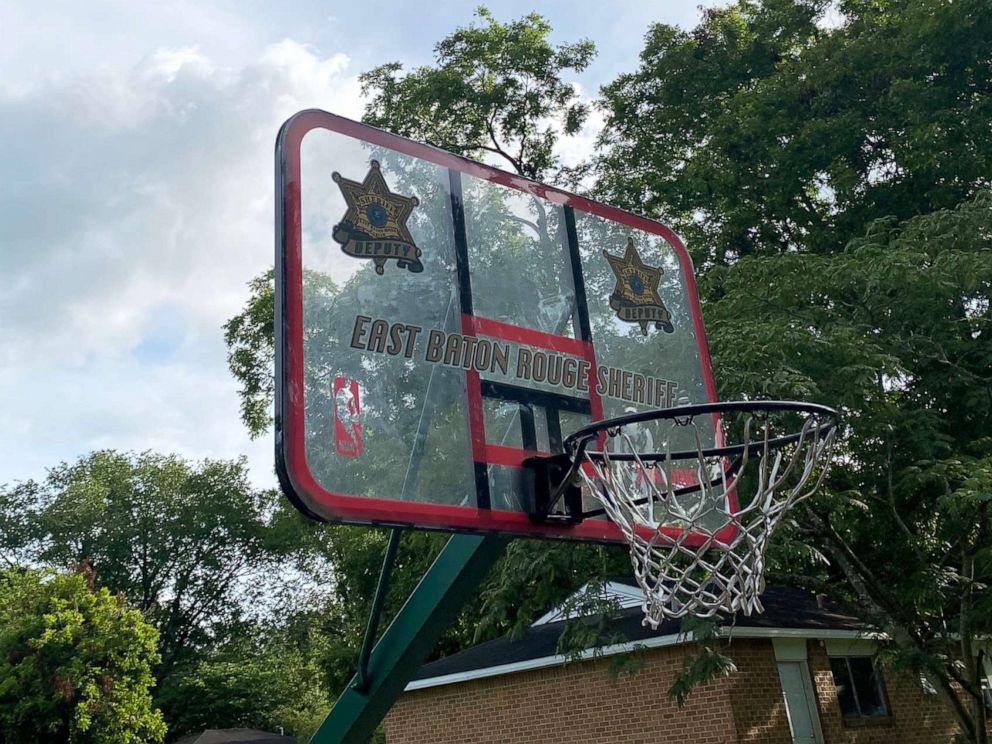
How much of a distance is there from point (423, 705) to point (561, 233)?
40.2 feet

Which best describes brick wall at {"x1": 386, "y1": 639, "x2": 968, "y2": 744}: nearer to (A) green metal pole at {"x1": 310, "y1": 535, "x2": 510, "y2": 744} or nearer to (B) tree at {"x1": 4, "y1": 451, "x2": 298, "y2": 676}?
(A) green metal pole at {"x1": 310, "y1": 535, "x2": 510, "y2": 744}

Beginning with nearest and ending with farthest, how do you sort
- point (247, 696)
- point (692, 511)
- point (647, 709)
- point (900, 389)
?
point (692, 511)
point (900, 389)
point (647, 709)
point (247, 696)

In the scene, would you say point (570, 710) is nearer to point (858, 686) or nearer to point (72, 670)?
point (858, 686)

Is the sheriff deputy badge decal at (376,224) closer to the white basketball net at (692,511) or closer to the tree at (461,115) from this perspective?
the white basketball net at (692,511)

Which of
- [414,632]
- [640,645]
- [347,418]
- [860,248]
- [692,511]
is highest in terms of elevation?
[860,248]

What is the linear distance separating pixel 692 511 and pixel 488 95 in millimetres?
16599

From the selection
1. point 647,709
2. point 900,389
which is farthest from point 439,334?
point 647,709

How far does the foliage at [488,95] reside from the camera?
2114 cm

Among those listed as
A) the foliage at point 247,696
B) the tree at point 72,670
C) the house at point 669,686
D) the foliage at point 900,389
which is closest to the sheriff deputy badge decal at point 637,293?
the foliage at point 900,389

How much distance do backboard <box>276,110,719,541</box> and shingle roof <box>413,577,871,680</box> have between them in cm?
773

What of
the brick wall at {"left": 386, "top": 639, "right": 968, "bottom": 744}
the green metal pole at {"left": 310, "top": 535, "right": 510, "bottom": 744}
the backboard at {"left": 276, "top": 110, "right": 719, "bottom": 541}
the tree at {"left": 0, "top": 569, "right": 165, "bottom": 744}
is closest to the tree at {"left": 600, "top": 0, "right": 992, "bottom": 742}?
the brick wall at {"left": 386, "top": 639, "right": 968, "bottom": 744}

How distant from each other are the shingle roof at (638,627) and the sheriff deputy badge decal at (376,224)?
8957 millimetres

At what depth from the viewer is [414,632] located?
6301 mm

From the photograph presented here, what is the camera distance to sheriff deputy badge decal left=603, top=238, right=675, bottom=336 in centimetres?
709
